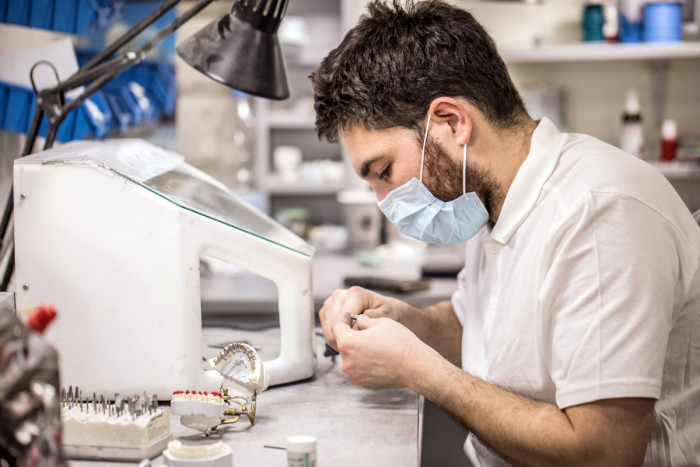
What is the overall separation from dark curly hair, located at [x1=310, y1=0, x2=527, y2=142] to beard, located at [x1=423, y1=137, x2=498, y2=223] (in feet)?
0.15

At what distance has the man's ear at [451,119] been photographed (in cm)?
118

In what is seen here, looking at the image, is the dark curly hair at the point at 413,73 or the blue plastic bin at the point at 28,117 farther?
the blue plastic bin at the point at 28,117

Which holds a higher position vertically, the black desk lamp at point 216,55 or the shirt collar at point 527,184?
the black desk lamp at point 216,55

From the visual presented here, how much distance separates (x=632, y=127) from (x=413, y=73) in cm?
239

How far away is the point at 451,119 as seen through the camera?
3.92 ft

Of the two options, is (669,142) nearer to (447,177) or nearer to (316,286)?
(316,286)

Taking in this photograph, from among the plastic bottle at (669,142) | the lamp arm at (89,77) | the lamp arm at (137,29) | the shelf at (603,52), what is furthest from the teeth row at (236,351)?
the plastic bottle at (669,142)

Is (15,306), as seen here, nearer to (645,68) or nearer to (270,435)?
(270,435)

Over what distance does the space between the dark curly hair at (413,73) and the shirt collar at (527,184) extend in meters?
0.07

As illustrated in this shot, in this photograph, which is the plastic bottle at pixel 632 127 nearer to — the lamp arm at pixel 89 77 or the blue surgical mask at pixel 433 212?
the blue surgical mask at pixel 433 212

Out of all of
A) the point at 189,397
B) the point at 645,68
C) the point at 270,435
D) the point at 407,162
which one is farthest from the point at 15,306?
the point at 645,68

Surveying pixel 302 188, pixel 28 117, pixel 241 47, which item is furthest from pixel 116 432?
pixel 302 188

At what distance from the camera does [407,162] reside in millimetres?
1220

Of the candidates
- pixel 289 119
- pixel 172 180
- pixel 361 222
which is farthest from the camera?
pixel 289 119
